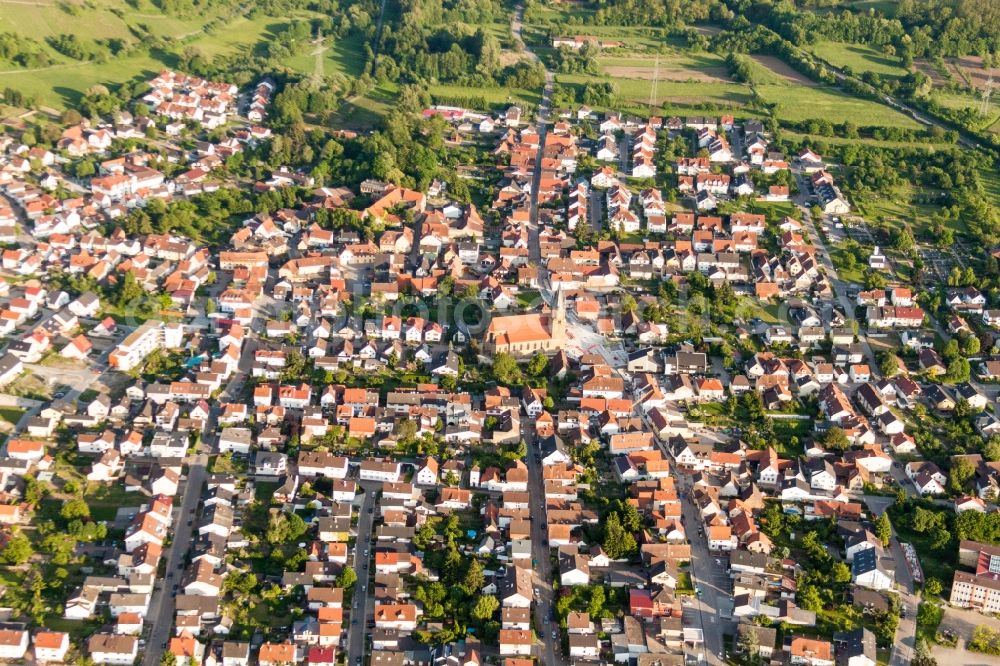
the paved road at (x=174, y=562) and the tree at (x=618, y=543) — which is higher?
the tree at (x=618, y=543)

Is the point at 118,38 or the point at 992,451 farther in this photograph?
the point at 118,38

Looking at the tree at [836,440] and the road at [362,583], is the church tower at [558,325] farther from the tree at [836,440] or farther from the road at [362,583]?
the tree at [836,440]

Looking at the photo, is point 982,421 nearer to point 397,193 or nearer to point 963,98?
point 397,193

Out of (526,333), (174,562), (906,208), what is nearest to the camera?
(174,562)

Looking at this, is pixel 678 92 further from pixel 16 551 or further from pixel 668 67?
pixel 16 551

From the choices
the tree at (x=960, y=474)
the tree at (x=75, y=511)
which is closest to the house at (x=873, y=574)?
the tree at (x=960, y=474)

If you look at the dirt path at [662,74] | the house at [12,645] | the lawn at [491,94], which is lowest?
the house at [12,645]

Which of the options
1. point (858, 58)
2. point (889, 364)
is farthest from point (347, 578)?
point (858, 58)
